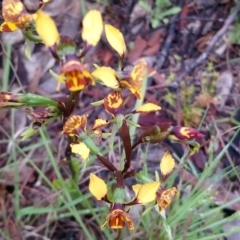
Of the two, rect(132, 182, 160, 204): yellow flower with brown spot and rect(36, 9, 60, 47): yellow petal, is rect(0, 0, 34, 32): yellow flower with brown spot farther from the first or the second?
rect(132, 182, 160, 204): yellow flower with brown spot

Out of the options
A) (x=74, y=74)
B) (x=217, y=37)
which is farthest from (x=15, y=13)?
(x=217, y=37)

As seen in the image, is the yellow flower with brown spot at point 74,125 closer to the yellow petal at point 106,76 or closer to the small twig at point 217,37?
the yellow petal at point 106,76

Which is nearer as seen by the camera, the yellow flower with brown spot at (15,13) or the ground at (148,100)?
the yellow flower with brown spot at (15,13)

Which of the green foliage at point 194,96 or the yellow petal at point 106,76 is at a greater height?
the yellow petal at point 106,76

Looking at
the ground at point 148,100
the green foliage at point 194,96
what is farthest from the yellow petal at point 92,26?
the green foliage at point 194,96

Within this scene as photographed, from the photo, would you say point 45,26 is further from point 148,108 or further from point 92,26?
point 148,108

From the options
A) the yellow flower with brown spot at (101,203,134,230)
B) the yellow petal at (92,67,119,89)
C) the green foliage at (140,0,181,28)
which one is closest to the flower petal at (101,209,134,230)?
the yellow flower with brown spot at (101,203,134,230)

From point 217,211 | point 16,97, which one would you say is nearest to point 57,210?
point 217,211
